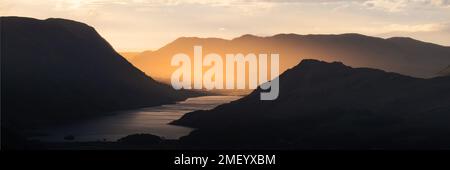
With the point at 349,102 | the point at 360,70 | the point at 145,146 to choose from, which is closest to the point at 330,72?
the point at 360,70

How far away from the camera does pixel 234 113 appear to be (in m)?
193

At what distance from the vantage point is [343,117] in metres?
162

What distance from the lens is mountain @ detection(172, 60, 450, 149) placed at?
144 metres

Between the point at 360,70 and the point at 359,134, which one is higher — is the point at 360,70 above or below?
above

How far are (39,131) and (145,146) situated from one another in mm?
61986

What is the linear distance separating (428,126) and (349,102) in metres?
34.0

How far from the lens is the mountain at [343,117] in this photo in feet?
471

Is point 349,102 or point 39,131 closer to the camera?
point 349,102
